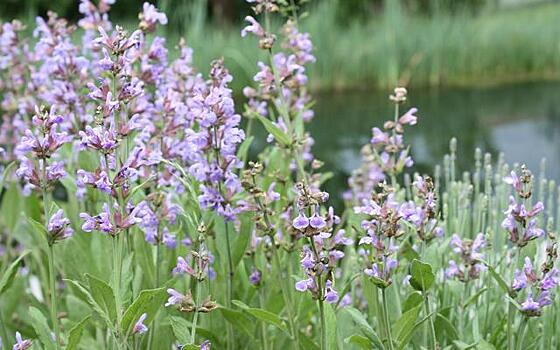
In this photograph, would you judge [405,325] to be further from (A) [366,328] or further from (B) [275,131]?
(B) [275,131]

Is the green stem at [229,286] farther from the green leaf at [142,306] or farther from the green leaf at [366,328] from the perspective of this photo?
the green leaf at [366,328]

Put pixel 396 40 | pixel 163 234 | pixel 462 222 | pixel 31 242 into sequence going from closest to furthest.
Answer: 1. pixel 163 234
2. pixel 462 222
3. pixel 31 242
4. pixel 396 40

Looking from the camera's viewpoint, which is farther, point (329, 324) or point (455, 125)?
point (455, 125)

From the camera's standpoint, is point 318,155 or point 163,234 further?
point 318,155

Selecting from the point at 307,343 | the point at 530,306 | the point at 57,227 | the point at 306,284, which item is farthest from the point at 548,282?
the point at 57,227

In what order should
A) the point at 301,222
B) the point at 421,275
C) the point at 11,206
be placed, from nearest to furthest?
the point at 301,222
the point at 421,275
the point at 11,206

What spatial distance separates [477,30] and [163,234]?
→ 6.79 meters

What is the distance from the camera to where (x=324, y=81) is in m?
7.76

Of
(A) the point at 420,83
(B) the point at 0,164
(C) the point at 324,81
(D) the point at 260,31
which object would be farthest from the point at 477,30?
(D) the point at 260,31

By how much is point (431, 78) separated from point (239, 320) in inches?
233

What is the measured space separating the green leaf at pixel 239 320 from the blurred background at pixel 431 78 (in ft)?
9.96

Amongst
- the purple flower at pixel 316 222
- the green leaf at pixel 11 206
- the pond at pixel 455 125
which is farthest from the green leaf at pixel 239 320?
the pond at pixel 455 125

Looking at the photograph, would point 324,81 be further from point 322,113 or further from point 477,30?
point 477,30

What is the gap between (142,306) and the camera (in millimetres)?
1724
